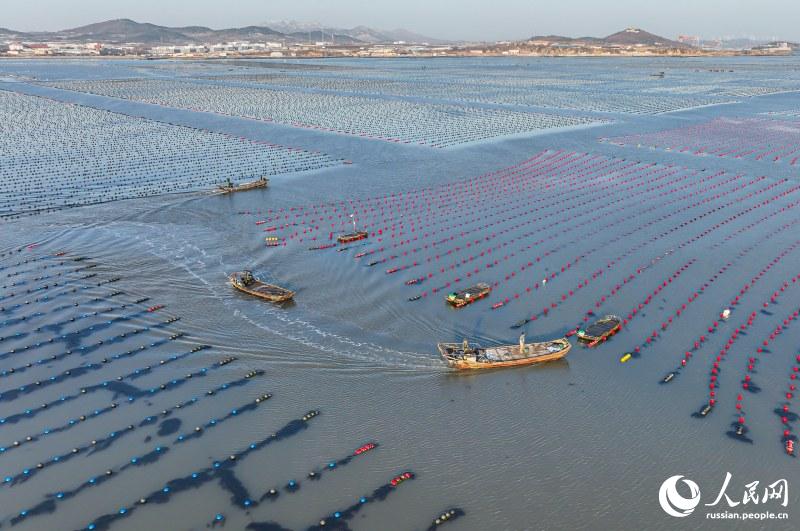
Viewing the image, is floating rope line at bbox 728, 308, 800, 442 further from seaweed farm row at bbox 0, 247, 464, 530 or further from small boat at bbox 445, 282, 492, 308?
small boat at bbox 445, 282, 492, 308

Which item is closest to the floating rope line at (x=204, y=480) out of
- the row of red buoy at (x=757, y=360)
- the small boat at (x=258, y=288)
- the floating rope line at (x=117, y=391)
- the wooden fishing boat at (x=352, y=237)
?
the floating rope line at (x=117, y=391)

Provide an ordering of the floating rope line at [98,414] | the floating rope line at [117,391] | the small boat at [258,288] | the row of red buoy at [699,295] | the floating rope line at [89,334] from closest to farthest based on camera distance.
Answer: the floating rope line at [98,414], the floating rope line at [117,391], the floating rope line at [89,334], the row of red buoy at [699,295], the small boat at [258,288]

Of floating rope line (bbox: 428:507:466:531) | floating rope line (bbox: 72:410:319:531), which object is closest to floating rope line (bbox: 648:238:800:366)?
floating rope line (bbox: 428:507:466:531)

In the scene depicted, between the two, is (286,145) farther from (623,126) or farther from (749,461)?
(749,461)

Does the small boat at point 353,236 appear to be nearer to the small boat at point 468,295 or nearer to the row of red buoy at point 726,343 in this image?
the small boat at point 468,295

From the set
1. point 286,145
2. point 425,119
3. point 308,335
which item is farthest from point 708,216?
point 425,119

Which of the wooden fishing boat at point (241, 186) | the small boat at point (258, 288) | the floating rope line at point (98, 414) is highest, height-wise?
the wooden fishing boat at point (241, 186)

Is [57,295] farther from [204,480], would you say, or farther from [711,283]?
[711,283]
